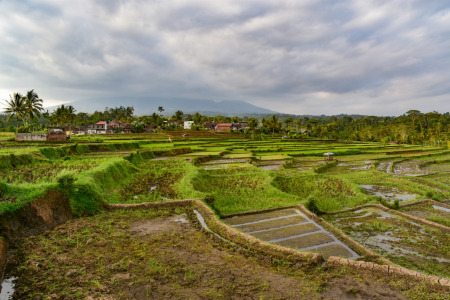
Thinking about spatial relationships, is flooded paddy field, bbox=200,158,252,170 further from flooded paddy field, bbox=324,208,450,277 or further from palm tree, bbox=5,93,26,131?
palm tree, bbox=5,93,26,131

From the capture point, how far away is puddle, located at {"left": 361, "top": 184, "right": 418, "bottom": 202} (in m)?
13.1

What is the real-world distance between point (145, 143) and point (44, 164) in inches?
681

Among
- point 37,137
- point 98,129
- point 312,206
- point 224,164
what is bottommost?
point 312,206

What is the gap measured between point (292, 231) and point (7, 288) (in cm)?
698

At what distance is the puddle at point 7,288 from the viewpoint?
162 inches

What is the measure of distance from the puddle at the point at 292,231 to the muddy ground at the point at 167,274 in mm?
1739

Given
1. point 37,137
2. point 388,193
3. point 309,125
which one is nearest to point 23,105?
point 37,137

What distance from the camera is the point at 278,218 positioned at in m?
9.30

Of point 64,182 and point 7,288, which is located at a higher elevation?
point 64,182

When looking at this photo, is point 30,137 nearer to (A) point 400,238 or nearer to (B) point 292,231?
(B) point 292,231

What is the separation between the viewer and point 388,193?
46.0ft

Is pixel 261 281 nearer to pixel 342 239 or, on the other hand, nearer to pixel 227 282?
pixel 227 282

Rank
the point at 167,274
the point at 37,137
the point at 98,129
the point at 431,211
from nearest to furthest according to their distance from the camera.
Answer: the point at 167,274 < the point at 431,211 < the point at 37,137 < the point at 98,129

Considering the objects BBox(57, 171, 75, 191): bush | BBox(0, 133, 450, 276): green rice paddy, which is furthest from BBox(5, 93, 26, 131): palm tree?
BBox(57, 171, 75, 191): bush
